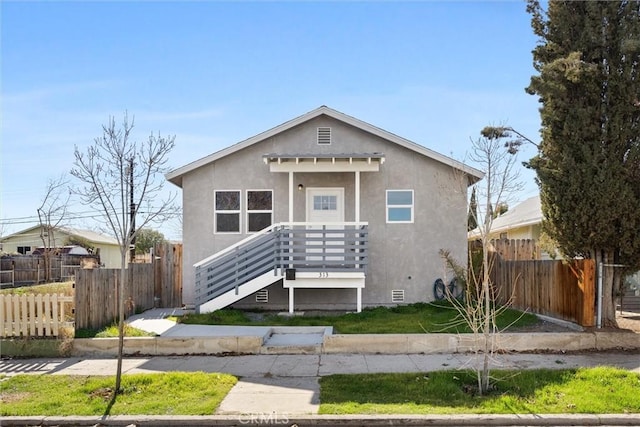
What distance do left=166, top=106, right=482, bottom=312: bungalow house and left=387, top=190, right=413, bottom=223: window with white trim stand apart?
30mm

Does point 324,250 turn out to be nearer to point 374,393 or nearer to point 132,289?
point 132,289

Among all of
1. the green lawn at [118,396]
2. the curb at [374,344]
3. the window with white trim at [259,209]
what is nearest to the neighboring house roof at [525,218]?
the curb at [374,344]

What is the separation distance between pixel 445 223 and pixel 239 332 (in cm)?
726

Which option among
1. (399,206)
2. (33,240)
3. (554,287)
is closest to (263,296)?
(399,206)

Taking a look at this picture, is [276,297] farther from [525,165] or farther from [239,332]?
[525,165]

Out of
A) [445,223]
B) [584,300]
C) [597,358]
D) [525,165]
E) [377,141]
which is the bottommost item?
[597,358]

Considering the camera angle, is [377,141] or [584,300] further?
[377,141]

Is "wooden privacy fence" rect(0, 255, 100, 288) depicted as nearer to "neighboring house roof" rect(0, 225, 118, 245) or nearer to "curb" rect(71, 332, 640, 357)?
"neighboring house roof" rect(0, 225, 118, 245)

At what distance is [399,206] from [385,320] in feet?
13.1

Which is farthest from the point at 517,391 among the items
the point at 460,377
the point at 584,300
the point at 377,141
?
the point at 377,141

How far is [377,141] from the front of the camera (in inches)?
606

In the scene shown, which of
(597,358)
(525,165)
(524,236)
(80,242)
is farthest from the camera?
(80,242)

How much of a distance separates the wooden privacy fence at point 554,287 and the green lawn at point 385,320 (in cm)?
54

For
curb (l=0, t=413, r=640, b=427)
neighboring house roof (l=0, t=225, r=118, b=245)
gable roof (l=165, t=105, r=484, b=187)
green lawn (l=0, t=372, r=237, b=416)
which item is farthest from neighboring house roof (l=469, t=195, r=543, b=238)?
neighboring house roof (l=0, t=225, r=118, b=245)
